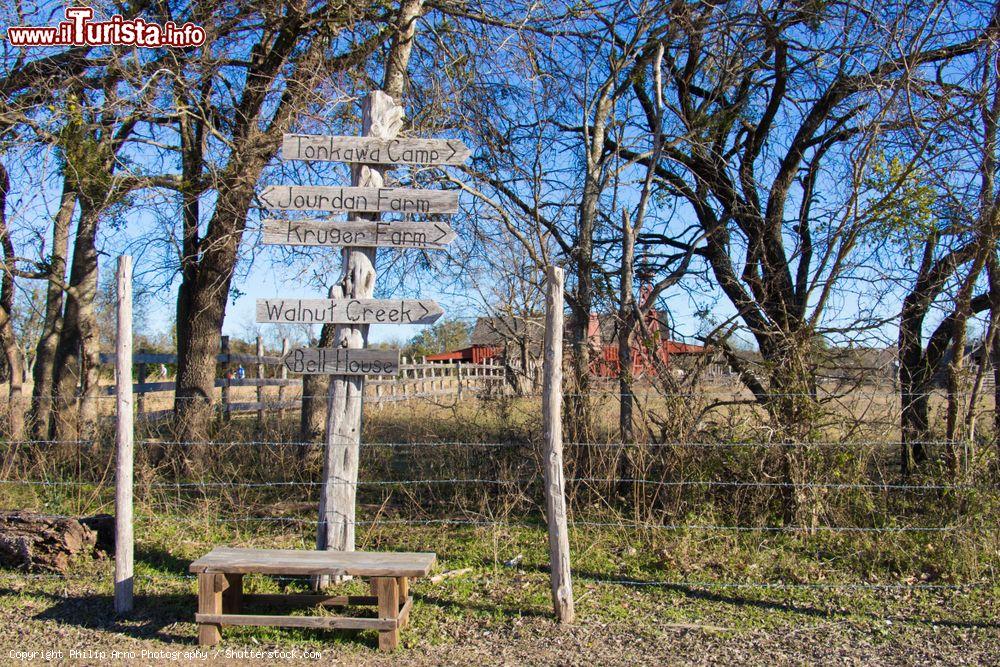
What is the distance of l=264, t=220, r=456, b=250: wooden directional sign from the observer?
17.1 ft

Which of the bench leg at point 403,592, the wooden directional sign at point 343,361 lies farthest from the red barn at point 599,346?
the bench leg at point 403,592

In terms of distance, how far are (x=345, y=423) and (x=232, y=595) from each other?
4.12 feet

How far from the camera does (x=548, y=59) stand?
911cm

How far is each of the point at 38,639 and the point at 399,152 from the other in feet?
12.2

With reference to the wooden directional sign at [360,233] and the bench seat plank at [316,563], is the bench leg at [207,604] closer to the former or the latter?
the bench seat plank at [316,563]

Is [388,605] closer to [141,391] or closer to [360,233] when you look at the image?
[360,233]

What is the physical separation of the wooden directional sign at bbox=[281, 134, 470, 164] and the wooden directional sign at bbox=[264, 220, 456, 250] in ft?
1.46

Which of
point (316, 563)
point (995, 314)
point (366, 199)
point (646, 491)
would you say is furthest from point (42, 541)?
point (995, 314)

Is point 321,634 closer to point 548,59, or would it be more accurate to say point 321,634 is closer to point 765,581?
point 765,581

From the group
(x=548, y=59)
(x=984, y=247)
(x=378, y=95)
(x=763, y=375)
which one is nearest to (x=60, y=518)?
(x=378, y=95)

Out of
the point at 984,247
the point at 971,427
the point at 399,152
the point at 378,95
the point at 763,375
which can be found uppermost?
the point at 378,95

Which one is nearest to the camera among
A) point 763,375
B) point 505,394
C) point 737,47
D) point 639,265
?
point 763,375

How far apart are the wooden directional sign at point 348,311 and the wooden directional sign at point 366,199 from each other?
0.63 meters

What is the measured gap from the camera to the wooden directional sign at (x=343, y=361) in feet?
16.7
